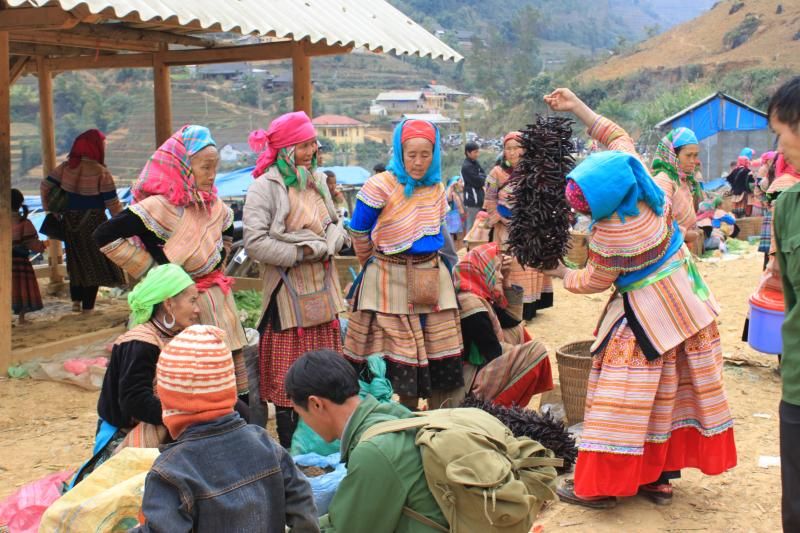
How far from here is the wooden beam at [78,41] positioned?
8.56 meters

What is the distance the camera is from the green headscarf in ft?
12.6

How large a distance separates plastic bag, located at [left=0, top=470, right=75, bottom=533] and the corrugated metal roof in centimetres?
321

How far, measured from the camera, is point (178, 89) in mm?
54625

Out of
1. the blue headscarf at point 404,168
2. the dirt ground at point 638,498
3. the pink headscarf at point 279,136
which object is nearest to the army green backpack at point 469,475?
the dirt ground at point 638,498

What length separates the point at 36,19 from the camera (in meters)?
6.34

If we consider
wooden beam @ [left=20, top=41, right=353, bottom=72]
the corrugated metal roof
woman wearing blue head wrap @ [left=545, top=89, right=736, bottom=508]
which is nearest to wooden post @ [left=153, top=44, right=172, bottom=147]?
wooden beam @ [left=20, top=41, right=353, bottom=72]

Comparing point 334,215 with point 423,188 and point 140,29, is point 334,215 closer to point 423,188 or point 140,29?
point 423,188

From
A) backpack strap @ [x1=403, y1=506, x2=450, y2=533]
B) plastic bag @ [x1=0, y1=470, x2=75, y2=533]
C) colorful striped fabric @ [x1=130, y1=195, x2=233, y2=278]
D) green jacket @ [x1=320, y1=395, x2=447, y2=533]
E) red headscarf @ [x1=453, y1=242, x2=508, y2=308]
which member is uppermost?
colorful striped fabric @ [x1=130, y1=195, x2=233, y2=278]

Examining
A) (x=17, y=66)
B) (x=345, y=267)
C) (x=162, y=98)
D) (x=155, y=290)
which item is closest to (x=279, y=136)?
(x=155, y=290)

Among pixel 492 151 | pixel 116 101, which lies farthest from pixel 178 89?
pixel 492 151

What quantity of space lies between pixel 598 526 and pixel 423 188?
2.12 m

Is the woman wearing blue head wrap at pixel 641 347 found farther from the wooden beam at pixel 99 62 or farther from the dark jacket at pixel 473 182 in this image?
the dark jacket at pixel 473 182

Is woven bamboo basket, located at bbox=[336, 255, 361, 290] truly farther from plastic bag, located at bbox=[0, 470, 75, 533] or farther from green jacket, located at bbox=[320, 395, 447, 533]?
green jacket, located at bbox=[320, 395, 447, 533]

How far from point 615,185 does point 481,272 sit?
65.5 inches
